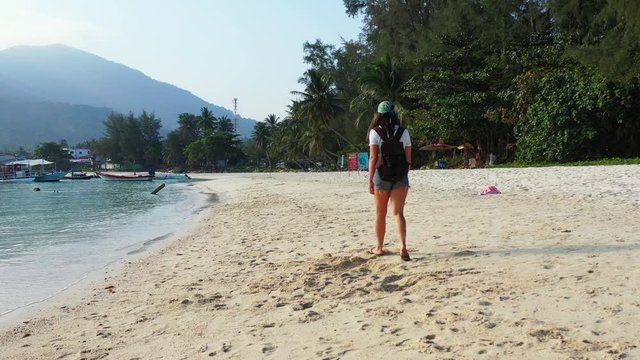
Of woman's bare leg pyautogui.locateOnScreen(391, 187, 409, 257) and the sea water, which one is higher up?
woman's bare leg pyautogui.locateOnScreen(391, 187, 409, 257)

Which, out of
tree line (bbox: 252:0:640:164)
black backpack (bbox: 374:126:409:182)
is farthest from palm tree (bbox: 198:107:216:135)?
black backpack (bbox: 374:126:409:182)

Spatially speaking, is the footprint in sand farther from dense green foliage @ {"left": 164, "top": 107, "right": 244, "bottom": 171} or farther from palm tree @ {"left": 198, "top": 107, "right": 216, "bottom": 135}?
palm tree @ {"left": 198, "top": 107, "right": 216, "bottom": 135}

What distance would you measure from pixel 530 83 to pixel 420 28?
14.9 m

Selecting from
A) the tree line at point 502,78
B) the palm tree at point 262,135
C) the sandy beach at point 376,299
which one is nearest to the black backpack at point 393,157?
the sandy beach at point 376,299

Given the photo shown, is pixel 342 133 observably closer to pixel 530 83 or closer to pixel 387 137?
pixel 530 83

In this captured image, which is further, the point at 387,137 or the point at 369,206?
the point at 369,206

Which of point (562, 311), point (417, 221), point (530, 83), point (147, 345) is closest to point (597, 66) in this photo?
point (530, 83)

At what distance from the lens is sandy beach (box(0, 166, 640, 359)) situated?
9.12 feet

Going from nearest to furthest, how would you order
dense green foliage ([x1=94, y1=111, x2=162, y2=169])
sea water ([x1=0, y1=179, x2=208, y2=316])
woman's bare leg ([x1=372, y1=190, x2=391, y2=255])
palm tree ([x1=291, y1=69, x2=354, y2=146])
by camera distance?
woman's bare leg ([x1=372, y1=190, x2=391, y2=255])
sea water ([x1=0, y1=179, x2=208, y2=316])
palm tree ([x1=291, y1=69, x2=354, y2=146])
dense green foliage ([x1=94, y1=111, x2=162, y2=169])

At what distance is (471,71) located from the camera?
31125mm

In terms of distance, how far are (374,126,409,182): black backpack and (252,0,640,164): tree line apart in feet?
58.8

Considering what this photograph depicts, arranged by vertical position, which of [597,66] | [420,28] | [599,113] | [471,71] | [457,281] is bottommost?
[457,281]

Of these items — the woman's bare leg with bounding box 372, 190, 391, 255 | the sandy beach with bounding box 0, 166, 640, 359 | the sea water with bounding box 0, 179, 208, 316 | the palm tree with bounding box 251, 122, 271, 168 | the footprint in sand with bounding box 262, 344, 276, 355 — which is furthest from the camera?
the palm tree with bounding box 251, 122, 271, 168

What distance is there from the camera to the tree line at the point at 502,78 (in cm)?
2117
